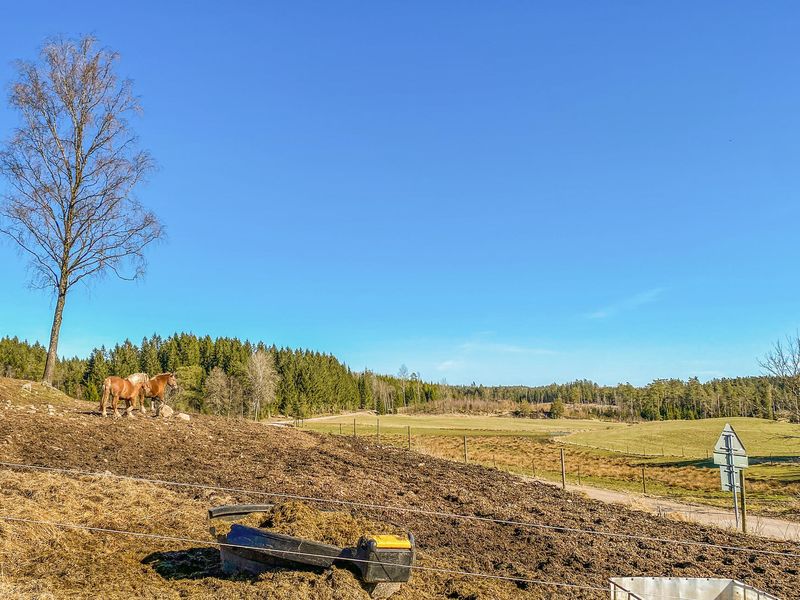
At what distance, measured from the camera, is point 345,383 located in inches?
5423

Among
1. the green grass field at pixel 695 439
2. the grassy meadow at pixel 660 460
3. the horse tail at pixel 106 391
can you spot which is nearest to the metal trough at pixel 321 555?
the horse tail at pixel 106 391

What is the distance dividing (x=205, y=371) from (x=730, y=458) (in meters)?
105

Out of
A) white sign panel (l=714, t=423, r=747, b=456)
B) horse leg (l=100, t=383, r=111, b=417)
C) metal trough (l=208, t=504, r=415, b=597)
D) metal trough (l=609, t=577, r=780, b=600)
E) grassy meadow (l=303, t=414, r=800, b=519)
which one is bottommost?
grassy meadow (l=303, t=414, r=800, b=519)

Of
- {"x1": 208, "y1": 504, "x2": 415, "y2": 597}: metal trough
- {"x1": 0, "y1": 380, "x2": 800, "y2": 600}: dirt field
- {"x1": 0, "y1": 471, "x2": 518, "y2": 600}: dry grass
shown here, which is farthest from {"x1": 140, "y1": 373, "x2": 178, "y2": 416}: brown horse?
{"x1": 208, "y1": 504, "x2": 415, "y2": 597}: metal trough

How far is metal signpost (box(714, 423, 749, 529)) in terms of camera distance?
1673 cm

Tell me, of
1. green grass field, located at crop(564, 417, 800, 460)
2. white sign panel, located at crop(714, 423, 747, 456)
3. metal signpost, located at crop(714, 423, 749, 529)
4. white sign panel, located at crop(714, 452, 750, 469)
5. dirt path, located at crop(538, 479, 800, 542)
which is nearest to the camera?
dirt path, located at crop(538, 479, 800, 542)

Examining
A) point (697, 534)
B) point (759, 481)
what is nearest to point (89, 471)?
point (697, 534)

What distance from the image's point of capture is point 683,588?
22.8 feet

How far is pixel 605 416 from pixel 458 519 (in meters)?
158

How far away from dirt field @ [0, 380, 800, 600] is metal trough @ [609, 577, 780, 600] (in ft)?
3.22

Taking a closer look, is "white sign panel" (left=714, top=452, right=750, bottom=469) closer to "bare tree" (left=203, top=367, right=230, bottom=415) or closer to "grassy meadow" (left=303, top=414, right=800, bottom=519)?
"grassy meadow" (left=303, top=414, right=800, bottom=519)

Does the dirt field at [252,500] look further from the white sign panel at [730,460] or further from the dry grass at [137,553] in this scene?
the white sign panel at [730,460]

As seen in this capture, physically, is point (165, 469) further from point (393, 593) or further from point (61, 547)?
Result: point (393, 593)

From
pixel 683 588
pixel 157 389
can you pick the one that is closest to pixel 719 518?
pixel 683 588
